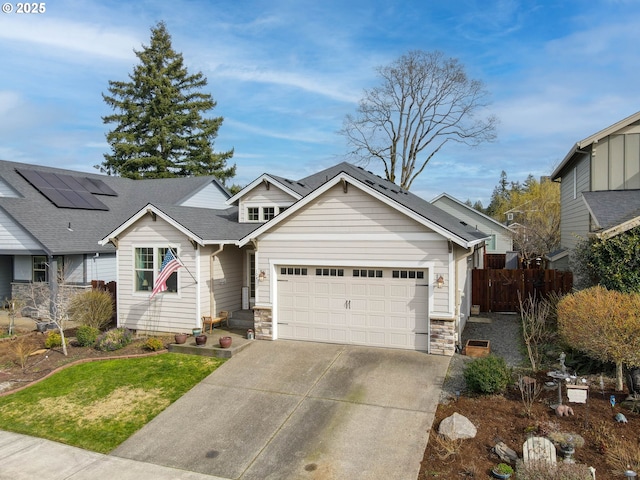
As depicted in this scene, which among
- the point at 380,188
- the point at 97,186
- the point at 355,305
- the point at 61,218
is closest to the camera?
A: the point at 355,305

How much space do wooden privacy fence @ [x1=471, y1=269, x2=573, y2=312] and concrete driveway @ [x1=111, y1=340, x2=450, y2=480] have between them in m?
6.84

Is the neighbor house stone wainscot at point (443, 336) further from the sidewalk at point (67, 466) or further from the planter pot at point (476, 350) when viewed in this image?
the sidewalk at point (67, 466)

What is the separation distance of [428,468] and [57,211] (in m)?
19.0

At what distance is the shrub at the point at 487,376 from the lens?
9055 mm

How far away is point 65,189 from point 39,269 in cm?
438

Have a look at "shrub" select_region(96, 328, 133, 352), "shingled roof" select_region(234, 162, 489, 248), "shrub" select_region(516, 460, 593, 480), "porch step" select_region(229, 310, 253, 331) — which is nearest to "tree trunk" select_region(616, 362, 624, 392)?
"shrub" select_region(516, 460, 593, 480)

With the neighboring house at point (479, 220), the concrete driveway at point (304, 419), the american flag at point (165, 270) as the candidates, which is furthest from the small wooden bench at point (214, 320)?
the neighboring house at point (479, 220)

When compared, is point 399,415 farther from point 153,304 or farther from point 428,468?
point 153,304

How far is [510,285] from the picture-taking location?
1709cm

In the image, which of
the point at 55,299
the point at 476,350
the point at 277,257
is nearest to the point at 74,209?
the point at 55,299

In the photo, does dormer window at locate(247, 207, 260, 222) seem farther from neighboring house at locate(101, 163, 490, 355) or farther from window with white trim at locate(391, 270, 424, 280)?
window with white trim at locate(391, 270, 424, 280)

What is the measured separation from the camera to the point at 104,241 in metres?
15.9

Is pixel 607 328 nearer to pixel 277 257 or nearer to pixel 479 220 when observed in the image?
pixel 277 257

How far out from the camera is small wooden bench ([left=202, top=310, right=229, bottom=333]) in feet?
48.7
